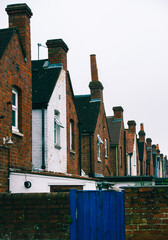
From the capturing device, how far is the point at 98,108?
26.9 m

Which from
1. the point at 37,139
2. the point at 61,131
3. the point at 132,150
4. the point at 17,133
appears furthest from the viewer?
the point at 132,150

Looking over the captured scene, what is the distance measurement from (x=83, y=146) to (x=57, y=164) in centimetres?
671

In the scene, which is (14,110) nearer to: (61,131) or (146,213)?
(61,131)

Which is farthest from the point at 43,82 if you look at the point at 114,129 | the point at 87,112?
the point at 114,129

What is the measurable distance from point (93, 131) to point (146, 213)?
16.5 metres

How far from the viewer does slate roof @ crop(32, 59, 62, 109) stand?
17278mm

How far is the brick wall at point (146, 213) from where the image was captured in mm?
8023

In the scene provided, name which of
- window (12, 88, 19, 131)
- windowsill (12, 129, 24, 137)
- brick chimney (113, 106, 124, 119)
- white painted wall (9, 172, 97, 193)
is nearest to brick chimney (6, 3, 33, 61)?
window (12, 88, 19, 131)

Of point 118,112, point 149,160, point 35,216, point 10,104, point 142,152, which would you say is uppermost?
point 118,112

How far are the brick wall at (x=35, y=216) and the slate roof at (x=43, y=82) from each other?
894 centimetres

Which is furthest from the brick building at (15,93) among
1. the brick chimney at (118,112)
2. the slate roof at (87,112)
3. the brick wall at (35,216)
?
the brick chimney at (118,112)

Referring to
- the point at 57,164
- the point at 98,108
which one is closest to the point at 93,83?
the point at 98,108

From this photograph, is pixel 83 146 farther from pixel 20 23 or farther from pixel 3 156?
pixel 3 156

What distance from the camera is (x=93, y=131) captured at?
24.5 metres
